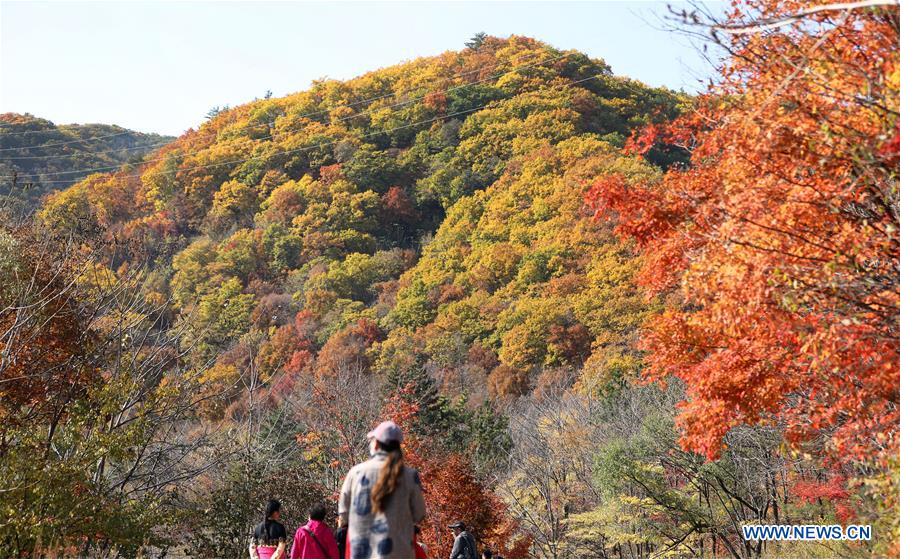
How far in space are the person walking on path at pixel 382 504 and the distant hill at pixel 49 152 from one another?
241ft

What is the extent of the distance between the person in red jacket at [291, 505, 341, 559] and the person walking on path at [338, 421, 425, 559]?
243 cm

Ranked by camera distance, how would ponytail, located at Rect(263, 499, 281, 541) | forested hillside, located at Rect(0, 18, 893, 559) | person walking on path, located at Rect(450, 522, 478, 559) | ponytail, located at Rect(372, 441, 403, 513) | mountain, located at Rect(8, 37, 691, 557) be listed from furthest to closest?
mountain, located at Rect(8, 37, 691, 557) → forested hillside, located at Rect(0, 18, 893, 559) → person walking on path, located at Rect(450, 522, 478, 559) → ponytail, located at Rect(263, 499, 281, 541) → ponytail, located at Rect(372, 441, 403, 513)

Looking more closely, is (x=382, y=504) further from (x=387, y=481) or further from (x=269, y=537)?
(x=269, y=537)

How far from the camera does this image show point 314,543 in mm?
7230

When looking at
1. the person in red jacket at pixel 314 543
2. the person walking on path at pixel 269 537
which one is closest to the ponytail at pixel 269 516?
the person walking on path at pixel 269 537

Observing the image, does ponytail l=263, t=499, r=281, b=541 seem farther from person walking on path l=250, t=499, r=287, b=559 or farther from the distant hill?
the distant hill

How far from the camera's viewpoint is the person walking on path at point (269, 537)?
7855mm

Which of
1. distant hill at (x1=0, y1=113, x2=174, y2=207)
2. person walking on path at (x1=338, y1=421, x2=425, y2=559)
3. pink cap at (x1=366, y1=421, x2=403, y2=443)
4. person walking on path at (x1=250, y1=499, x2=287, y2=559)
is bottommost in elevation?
person walking on path at (x1=250, y1=499, x2=287, y2=559)

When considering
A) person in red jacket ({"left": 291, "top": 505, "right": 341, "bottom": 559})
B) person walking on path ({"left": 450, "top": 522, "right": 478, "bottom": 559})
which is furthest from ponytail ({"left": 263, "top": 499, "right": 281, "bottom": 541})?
person walking on path ({"left": 450, "top": 522, "right": 478, "bottom": 559})

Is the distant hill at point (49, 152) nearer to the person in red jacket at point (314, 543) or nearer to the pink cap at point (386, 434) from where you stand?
the person in red jacket at point (314, 543)

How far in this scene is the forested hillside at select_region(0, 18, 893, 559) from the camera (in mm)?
11383

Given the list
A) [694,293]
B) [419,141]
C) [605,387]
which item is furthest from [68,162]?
[694,293]

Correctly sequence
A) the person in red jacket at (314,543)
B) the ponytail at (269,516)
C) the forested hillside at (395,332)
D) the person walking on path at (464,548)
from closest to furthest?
1. the person in red jacket at (314,543)
2. the ponytail at (269,516)
3. the person walking on path at (464,548)
4. the forested hillside at (395,332)

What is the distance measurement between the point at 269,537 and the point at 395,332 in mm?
40226
